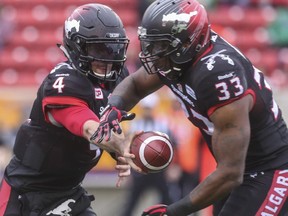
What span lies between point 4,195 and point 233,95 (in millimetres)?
1641

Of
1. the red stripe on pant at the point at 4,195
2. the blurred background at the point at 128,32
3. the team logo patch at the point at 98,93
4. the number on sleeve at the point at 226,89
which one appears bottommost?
the blurred background at the point at 128,32

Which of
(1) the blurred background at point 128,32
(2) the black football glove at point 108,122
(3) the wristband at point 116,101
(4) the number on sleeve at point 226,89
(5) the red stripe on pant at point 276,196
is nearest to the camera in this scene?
(4) the number on sleeve at point 226,89

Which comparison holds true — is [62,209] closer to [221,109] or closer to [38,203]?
[38,203]

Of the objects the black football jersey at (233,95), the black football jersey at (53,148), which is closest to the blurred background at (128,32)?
the black football jersey at (53,148)

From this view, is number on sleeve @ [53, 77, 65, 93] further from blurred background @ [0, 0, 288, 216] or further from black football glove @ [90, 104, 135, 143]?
blurred background @ [0, 0, 288, 216]

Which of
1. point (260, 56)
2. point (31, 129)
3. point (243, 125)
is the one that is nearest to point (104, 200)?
point (260, 56)

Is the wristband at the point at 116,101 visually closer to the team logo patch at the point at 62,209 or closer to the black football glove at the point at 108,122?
the black football glove at the point at 108,122

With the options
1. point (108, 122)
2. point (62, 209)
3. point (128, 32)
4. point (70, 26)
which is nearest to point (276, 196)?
point (108, 122)

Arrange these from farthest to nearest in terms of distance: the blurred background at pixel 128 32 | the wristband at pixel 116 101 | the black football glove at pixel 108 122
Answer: the blurred background at pixel 128 32 → the wristband at pixel 116 101 → the black football glove at pixel 108 122

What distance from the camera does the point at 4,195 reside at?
17.0ft

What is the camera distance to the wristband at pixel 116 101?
4.97 m

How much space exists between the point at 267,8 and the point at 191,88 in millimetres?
7061

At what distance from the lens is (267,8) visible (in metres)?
11.4

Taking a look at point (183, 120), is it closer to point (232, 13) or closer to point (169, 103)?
point (169, 103)
